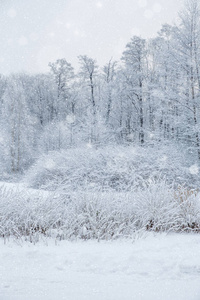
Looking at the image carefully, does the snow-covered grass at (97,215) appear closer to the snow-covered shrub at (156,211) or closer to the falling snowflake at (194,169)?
the snow-covered shrub at (156,211)

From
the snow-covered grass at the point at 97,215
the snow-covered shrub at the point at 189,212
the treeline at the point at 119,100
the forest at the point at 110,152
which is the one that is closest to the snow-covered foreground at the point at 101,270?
the snow-covered grass at the point at 97,215

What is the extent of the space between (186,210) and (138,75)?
50.5 ft

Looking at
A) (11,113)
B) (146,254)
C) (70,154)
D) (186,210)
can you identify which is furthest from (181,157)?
(11,113)

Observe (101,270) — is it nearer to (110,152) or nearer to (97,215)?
(97,215)

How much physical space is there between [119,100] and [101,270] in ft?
67.0

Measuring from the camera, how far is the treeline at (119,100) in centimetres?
1027

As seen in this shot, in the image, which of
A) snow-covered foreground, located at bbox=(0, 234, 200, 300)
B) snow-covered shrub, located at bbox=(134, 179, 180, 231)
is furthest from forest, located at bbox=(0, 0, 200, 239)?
snow-covered foreground, located at bbox=(0, 234, 200, 300)

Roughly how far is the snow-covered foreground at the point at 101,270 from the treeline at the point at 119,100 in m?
7.16

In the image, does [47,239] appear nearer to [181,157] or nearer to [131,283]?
[131,283]

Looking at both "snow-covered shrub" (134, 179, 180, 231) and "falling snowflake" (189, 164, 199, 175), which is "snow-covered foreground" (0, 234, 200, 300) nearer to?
"snow-covered shrub" (134, 179, 180, 231)

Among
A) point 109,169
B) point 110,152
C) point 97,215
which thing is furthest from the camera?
point 110,152

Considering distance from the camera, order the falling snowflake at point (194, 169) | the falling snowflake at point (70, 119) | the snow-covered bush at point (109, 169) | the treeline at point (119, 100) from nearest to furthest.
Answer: the snow-covered bush at point (109, 169) < the falling snowflake at point (194, 169) < the treeline at point (119, 100) < the falling snowflake at point (70, 119)

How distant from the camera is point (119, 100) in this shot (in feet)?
71.9

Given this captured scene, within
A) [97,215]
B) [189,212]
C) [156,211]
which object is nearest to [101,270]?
[97,215]
